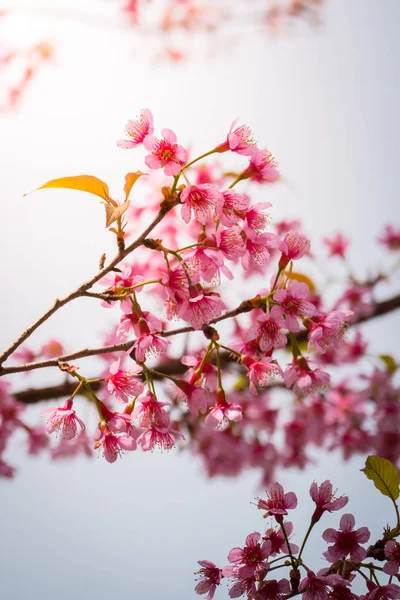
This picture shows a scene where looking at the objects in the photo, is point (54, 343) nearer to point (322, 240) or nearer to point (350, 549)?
point (322, 240)

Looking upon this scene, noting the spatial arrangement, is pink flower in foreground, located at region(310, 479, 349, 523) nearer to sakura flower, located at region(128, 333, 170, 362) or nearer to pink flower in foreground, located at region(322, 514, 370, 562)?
pink flower in foreground, located at region(322, 514, 370, 562)

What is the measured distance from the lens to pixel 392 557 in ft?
4.03

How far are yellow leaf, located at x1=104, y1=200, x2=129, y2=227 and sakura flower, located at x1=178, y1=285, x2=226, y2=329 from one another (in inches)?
9.8

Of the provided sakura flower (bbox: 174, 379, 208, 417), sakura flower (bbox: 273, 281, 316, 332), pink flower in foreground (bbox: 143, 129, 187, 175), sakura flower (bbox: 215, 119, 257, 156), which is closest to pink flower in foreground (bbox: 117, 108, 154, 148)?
pink flower in foreground (bbox: 143, 129, 187, 175)

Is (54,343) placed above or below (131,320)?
above

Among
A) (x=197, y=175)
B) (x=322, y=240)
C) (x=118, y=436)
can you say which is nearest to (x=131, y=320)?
(x=118, y=436)

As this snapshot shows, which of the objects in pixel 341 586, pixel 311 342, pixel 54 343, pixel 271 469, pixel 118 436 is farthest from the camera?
pixel 271 469

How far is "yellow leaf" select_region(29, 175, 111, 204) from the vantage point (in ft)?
4.12

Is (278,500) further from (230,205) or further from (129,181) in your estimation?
(129,181)

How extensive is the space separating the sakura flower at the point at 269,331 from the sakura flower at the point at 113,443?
1.34 ft

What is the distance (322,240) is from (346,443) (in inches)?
58.5

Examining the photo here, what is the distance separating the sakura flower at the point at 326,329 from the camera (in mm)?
1413

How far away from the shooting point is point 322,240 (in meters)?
3.97

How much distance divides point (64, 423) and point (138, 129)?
2.55 feet
